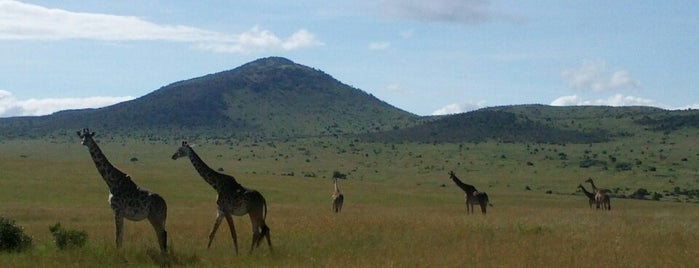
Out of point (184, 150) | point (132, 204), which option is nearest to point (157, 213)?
point (132, 204)

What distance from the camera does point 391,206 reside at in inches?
1737

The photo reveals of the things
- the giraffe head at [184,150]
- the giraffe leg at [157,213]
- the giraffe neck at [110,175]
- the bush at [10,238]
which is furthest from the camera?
the giraffe head at [184,150]

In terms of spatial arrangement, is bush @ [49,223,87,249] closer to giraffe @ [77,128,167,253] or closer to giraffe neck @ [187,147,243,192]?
giraffe @ [77,128,167,253]

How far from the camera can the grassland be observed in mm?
15203

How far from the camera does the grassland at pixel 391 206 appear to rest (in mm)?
15203

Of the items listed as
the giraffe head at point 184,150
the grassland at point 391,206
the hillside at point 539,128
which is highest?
the hillside at point 539,128

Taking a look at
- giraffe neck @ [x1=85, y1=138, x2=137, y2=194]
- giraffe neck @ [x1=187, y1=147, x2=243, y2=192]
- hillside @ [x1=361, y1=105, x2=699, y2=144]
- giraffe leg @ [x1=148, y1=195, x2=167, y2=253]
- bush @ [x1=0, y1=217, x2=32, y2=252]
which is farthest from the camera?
hillside @ [x1=361, y1=105, x2=699, y2=144]

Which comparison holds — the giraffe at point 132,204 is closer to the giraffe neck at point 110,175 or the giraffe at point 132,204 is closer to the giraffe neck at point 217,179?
the giraffe neck at point 110,175

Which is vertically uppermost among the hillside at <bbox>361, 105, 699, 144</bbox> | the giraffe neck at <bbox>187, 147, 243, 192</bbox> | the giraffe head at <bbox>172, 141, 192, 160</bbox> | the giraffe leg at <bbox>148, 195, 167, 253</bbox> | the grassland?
the hillside at <bbox>361, 105, 699, 144</bbox>

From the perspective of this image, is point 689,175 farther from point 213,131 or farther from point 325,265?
point 213,131

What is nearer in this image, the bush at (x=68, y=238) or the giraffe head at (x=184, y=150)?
the bush at (x=68, y=238)

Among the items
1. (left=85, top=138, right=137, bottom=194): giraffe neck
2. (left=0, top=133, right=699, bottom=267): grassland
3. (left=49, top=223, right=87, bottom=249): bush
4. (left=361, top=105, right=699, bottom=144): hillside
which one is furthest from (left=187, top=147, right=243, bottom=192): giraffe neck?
(left=361, top=105, right=699, bottom=144): hillside

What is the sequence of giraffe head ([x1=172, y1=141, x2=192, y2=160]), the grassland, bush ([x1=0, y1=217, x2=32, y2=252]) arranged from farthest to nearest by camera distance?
giraffe head ([x1=172, y1=141, x2=192, y2=160]) → bush ([x1=0, y1=217, x2=32, y2=252]) → the grassland

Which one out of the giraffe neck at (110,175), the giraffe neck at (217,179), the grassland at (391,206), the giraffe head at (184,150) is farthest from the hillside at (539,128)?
the giraffe neck at (110,175)
